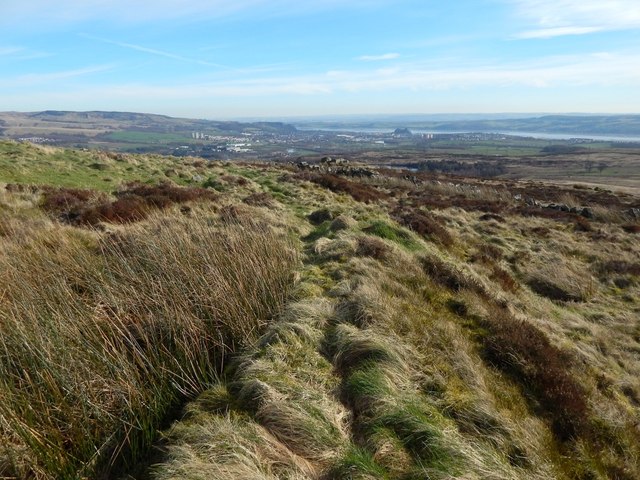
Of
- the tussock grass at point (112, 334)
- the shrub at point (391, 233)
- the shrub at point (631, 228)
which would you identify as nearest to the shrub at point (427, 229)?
the shrub at point (391, 233)

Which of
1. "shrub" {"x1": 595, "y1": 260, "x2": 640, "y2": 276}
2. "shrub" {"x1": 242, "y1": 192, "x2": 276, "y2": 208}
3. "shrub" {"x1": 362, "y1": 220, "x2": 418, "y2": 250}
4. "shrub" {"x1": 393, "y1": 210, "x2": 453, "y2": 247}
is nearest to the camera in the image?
"shrub" {"x1": 362, "y1": 220, "x2": 418, "y2": 250}

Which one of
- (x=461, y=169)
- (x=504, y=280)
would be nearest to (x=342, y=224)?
(x=504, y=280)

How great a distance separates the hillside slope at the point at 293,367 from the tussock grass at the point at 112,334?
3cm

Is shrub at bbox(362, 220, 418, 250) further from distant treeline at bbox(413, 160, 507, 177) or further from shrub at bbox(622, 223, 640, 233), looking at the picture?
distant treeline at bbox(413, 160, 507, 177)

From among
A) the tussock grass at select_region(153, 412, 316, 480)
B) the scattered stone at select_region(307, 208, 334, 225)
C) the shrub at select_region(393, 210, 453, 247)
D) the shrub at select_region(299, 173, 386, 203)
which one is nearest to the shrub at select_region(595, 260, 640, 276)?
the shrub at select_region(393, 210, 453, 247)

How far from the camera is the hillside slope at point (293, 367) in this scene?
11.8ft

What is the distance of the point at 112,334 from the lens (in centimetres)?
429

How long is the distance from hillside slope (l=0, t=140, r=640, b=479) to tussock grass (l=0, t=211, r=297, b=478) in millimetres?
25

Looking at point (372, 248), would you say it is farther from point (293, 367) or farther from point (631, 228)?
point (631, 228)

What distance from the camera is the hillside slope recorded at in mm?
3596

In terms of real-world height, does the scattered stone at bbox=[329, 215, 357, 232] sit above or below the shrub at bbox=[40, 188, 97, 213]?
below

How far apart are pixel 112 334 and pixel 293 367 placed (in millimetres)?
2026

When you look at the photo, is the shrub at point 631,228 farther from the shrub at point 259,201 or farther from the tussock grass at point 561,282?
the shrub at point 259,201

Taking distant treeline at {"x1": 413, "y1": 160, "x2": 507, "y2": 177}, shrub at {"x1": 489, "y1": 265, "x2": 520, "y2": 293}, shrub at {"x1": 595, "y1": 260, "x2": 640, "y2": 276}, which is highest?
shrub at {"x1": 489, "y1": 265, "x2": 520, "y2": 293}
